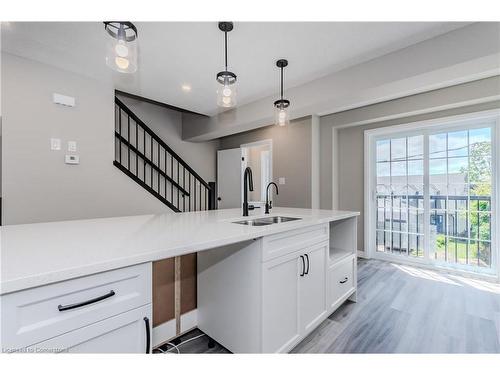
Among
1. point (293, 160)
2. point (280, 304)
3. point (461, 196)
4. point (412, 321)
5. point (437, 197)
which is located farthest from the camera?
point (293, 160)

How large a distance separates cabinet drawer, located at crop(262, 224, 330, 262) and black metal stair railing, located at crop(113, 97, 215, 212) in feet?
9.26

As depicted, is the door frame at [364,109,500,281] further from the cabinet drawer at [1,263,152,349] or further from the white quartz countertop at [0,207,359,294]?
the cabinet drawer at [1,263,152,349]

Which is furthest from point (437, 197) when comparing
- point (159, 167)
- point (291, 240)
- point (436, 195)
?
point (159, 167)

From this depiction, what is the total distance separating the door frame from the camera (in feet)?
9.25

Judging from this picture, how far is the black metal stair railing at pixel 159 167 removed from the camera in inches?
156

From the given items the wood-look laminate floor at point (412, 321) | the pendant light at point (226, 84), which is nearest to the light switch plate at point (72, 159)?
the pendant light at point (226, 84)

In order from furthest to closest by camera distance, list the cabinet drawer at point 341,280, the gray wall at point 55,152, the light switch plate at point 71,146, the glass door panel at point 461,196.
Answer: the glass door panel at point 461,196 → the light switch plate at point 71,146 → the gray wall at point 55,152 → the cabinet drawer at point 341,280

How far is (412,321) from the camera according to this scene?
6.57ft

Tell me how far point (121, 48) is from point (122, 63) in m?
0.08

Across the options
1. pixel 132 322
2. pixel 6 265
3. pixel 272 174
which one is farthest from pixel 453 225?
pixel 6 265

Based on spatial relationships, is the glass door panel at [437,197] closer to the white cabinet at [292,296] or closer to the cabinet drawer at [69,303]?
the white cabinet at [292,296]

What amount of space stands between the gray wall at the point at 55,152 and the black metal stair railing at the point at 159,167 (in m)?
0.90

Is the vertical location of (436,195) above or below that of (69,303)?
above

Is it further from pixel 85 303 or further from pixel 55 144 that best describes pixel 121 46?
pixel 55 144
